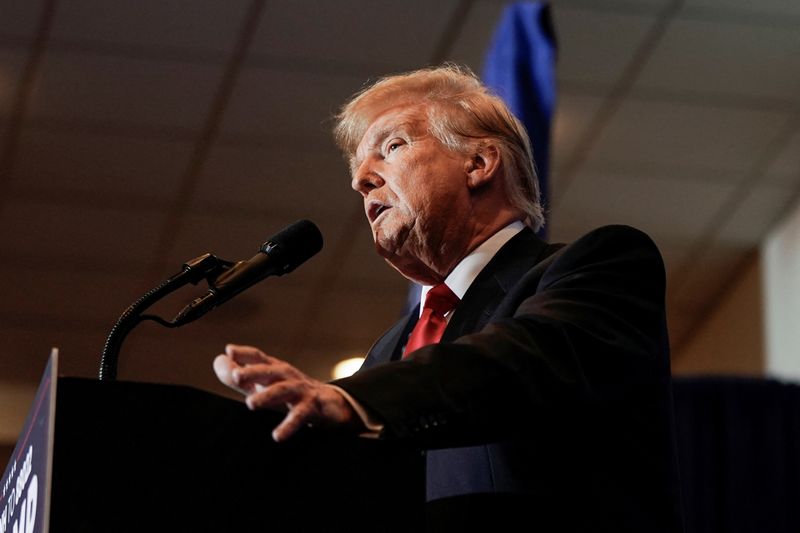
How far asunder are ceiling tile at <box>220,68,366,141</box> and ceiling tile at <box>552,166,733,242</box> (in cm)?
114

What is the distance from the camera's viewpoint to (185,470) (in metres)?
1.22

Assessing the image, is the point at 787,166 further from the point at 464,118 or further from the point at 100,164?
the point at 464,118

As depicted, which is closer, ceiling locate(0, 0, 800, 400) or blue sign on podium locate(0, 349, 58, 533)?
blue sign on podium locate(0, 349, 58, 533)

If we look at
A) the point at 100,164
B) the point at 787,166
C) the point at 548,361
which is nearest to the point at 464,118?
the point at 548,361

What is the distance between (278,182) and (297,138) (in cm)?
35

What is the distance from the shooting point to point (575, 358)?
134cm

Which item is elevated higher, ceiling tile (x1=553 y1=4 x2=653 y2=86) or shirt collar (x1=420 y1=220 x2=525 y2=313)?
ceiling tile (x1=553 y1=4 x2=653 y2=86)

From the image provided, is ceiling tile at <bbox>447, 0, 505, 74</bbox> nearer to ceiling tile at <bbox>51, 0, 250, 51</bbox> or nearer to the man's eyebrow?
ceiling tile at <bbox>51, 0, 250, 51</bbox>

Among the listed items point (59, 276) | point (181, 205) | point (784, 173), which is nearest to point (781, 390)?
point (784, 173)

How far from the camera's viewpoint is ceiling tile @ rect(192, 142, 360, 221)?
18.3 ft

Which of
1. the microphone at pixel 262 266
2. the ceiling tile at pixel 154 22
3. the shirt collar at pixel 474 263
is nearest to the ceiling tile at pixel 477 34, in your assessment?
the ceiling tile at pixel 154 22

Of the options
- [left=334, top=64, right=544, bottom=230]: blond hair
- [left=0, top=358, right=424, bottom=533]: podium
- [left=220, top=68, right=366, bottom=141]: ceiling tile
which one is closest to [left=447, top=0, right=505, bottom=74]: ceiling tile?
[left=220, top=68, right=366, bottom=141]: ceiling tile

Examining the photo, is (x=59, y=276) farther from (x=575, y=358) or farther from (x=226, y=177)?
(x=575, y=358)

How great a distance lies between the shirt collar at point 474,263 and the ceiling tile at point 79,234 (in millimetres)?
4270
